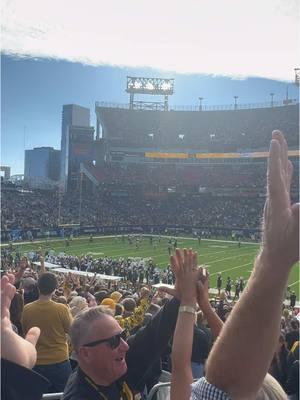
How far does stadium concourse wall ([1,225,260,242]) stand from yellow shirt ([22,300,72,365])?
129ft

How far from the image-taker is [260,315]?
1226 millimetres

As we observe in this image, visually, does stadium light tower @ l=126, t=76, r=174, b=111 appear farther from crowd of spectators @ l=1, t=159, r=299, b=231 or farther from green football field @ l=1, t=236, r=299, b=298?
green football field @ l=1, t=236, r=299, b=298

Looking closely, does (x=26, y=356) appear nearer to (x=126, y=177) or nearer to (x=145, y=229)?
(x=145, y=229)

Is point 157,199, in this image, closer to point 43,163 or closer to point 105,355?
point 43,163

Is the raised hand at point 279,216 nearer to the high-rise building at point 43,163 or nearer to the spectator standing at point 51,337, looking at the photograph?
the spectator standing at point 51,337

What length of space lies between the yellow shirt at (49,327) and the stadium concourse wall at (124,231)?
39.4 meters

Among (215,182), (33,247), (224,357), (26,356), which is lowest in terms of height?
(33,247)

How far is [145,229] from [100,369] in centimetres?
5597

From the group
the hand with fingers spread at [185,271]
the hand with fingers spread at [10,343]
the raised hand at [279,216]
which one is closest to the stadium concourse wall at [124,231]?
the hand with fingers spread at [185,271]

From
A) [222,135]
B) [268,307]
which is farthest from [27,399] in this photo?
[222,135]

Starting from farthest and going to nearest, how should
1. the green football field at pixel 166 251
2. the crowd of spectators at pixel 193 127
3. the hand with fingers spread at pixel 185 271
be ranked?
1. the crowd of spectators at pixel 193 127
2. the green football field at pixel 166 251
3. the hand with fingers spread at pixel 185 271

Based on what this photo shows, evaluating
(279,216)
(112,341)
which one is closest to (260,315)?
(279,216)

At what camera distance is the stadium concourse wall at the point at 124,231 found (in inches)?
1764

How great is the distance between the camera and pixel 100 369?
91.6 inches
